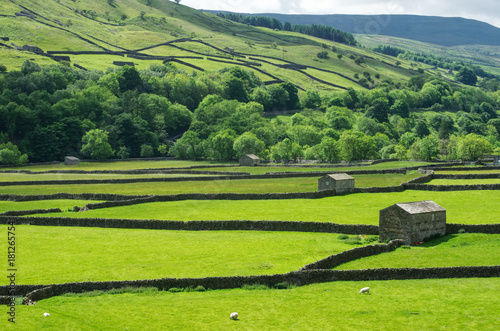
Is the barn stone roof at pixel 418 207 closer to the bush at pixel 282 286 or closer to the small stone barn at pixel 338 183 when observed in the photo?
the bush at pixel 282 286

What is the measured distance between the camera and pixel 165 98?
16012cm

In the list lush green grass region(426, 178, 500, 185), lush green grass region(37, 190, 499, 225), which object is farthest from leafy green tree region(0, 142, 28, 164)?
lush green grass region(426, 178, 500, 185)

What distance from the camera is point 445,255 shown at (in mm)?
39969

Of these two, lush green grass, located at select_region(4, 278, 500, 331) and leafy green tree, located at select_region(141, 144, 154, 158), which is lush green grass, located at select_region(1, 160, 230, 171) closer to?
leafy green tree, located at select_region(141, 144, 154, 158)

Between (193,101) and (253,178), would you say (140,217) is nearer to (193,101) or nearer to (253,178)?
(253,178)

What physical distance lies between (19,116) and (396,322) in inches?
4816

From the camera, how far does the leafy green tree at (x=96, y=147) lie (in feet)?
428

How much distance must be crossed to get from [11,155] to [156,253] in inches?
3363

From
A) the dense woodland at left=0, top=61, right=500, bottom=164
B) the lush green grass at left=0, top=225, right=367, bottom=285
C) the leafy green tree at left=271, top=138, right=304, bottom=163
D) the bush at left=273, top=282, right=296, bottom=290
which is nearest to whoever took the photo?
the bush at left=273, top=282, right=296, bottom=290

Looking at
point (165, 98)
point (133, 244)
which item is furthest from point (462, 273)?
point (165, 98)

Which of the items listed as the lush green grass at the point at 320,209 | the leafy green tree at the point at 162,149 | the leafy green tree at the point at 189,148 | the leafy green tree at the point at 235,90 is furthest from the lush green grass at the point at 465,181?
the leafy green tree at the point at 235,90

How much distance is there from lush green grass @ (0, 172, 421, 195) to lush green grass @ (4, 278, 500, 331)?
4020 cm

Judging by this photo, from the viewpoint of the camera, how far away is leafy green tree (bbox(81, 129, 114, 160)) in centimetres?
13050

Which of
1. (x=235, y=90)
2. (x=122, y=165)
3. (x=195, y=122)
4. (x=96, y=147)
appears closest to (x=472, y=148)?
(x=195, y=122)
